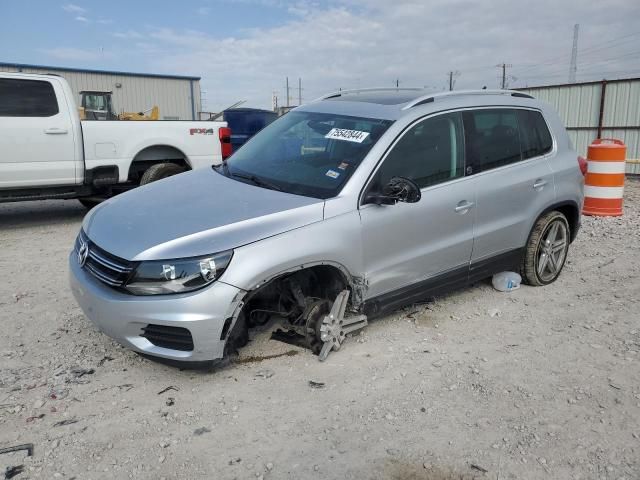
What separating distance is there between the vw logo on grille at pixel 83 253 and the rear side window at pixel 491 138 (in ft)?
9.20

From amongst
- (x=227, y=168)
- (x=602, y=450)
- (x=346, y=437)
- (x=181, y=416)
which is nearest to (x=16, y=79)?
(x=227, y=168)

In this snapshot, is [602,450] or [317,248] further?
[317,248]

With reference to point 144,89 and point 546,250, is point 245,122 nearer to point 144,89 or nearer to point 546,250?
point 546,250

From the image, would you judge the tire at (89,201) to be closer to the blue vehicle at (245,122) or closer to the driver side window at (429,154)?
the blue vehicle at (245,122)

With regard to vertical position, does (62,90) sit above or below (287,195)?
above

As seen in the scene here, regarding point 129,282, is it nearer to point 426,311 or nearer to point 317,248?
point 317,248

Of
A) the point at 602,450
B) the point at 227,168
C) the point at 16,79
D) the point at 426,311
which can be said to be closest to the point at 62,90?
the point at 16,79

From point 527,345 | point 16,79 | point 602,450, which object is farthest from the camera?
point 16,79

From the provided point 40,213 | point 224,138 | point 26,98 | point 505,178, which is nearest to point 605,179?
point 505,178

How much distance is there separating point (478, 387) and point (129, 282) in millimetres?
2162

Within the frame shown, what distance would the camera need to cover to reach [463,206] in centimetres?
420

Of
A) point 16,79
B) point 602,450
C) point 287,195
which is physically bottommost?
point 602,450

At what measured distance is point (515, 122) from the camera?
4832 millimetres

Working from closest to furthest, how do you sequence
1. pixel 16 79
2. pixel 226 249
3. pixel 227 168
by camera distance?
pixel 226 249
pixel 227 168
pixel 16 79
